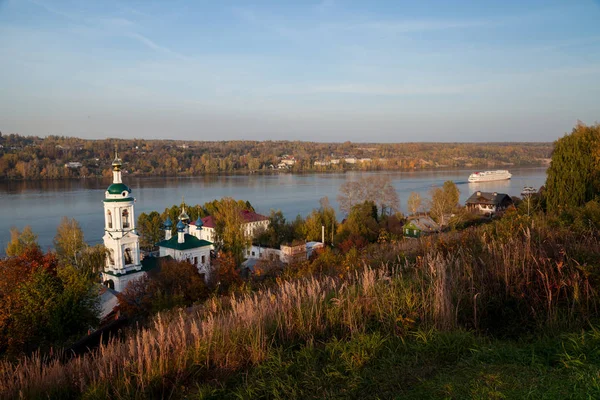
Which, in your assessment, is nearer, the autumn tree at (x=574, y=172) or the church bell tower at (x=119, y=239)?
the autumn tree at (x=574, y=172)

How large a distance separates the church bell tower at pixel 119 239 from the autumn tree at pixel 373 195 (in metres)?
19.7

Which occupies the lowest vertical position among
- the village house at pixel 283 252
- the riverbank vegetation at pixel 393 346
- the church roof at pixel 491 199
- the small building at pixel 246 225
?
the village house at pixel 283 252

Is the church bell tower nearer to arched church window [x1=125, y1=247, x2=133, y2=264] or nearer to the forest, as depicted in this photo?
arched church window [x1=125, y1=247, x2=133, y2=264]

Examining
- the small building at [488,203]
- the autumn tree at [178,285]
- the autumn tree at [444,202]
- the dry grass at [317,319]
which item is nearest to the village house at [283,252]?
the autumn tree at [444,202]

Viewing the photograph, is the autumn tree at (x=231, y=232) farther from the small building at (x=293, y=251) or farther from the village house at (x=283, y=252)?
the small building at (x=293, y=251)

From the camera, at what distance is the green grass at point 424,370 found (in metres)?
2.03

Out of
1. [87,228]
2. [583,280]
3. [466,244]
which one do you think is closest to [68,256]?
[87,228]

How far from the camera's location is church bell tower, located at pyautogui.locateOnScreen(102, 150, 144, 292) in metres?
14.7

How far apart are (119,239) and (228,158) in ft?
242

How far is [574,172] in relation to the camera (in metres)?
10.8

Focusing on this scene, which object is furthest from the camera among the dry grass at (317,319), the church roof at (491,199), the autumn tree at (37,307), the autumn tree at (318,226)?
the church roof at (491,199)

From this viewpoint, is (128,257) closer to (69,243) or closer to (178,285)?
(178,285)

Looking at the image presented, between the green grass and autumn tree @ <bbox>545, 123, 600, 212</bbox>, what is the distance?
9330 millimetres

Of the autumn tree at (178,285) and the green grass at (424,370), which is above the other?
the green grass at (424,370)
